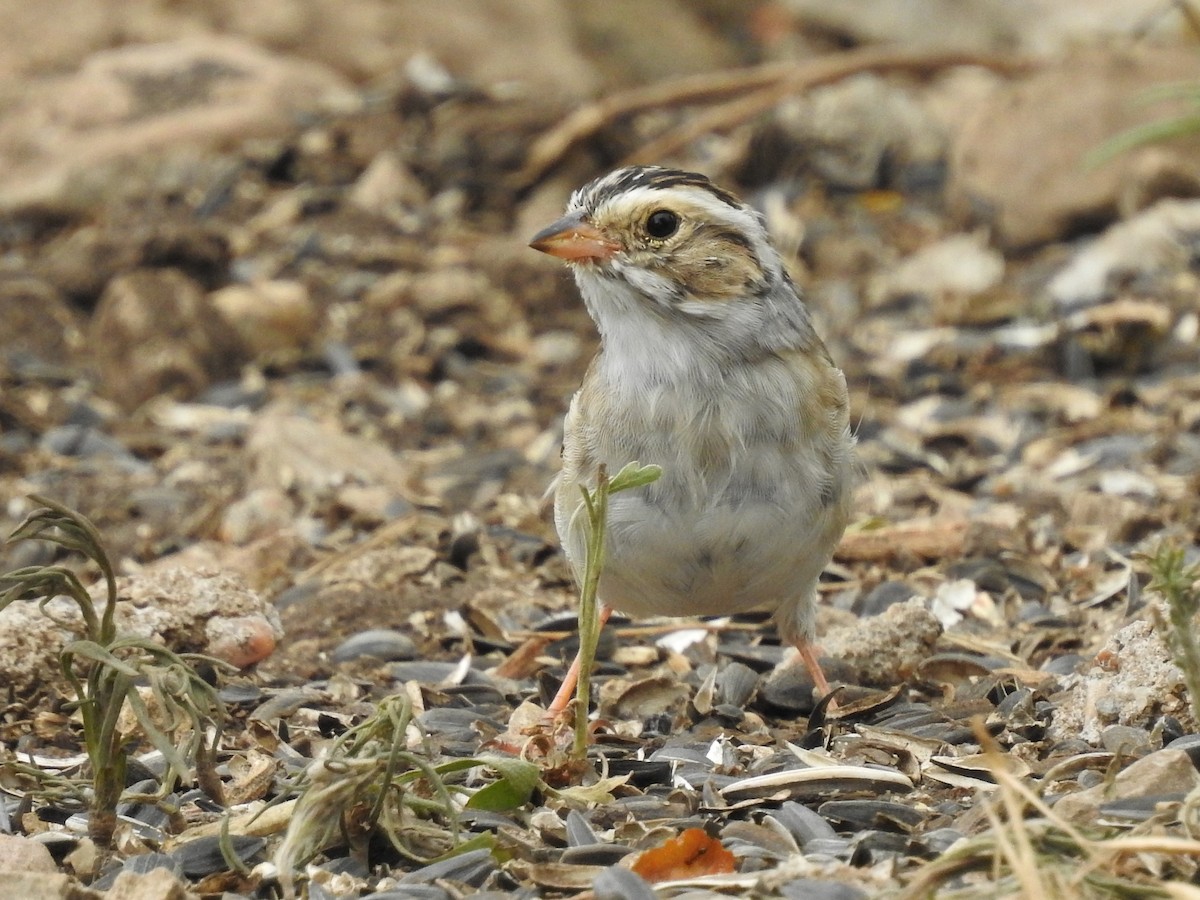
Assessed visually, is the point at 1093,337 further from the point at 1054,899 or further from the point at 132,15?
the point at 132,15

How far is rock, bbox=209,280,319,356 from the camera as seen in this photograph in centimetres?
943

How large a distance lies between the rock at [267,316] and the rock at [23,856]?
5764 millimetres

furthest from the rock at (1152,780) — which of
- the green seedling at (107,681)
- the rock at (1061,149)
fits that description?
the rock at (1061,149)

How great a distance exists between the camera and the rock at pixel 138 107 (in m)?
11.0

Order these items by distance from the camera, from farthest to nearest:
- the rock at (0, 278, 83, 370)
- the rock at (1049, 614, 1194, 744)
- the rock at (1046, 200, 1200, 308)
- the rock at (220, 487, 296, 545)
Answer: the rock at (1046, 200, 1200, 308)
the rock at (0, 278, 83, 370)
the rock at (220, 487, 296, 545)
the rock at (1049, 614, 1194, 744)

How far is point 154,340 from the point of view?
9.02 m

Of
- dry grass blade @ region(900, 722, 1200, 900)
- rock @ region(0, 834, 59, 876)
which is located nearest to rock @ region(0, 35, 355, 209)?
rock @ region(0, 834, 59, 876)

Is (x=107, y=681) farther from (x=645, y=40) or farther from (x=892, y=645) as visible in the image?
(x=645, y=40)

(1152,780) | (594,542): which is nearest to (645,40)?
(594,542)

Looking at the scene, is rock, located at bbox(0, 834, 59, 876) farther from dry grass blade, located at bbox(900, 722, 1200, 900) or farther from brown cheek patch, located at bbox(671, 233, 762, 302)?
brown cheek patch, located at bbox(671, 233, 762, 302)

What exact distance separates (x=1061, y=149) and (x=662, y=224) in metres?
6.04

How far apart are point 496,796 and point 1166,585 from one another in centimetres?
160

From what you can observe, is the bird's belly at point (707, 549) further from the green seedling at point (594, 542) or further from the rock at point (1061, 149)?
the rock at point (1061, 149)

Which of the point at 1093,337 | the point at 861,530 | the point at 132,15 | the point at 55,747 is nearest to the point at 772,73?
the point at 1093,337
